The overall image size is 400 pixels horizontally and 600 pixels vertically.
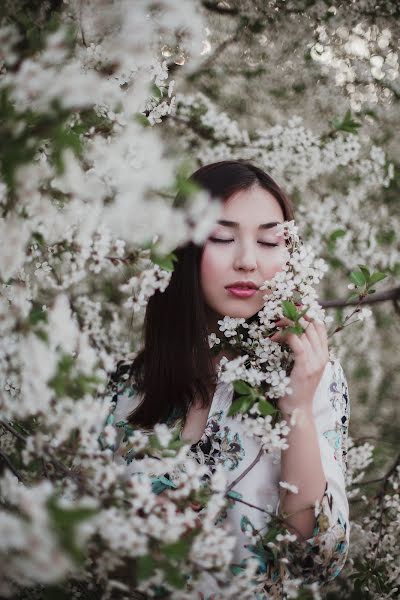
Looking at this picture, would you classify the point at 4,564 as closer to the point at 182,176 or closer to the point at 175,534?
the point at 175,534

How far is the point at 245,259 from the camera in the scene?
178cm

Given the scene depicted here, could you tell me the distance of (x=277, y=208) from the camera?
78.3 inches

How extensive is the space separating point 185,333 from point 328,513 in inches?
28.8

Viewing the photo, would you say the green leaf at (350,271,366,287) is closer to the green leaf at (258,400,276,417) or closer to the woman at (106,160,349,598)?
the woman at (106,160,349,598)

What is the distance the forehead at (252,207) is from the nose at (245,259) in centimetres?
9

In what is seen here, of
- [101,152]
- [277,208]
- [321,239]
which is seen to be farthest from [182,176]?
[321,239]

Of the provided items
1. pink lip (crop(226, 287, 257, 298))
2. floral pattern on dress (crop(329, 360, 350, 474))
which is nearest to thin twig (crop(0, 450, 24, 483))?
pink lip (crop(226, 287, 257, 298))

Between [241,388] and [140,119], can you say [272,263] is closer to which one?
[241,388]

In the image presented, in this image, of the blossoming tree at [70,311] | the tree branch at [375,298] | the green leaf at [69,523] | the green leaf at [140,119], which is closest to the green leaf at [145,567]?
the blossoming tree at [70,311]

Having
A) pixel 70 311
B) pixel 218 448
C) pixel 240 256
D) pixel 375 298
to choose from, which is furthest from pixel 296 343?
pixel 375 298

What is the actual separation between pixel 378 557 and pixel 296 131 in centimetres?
191

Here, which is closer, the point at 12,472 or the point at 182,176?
the point at 182,176

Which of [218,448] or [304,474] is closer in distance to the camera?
[304,474]

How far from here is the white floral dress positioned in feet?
5.18
